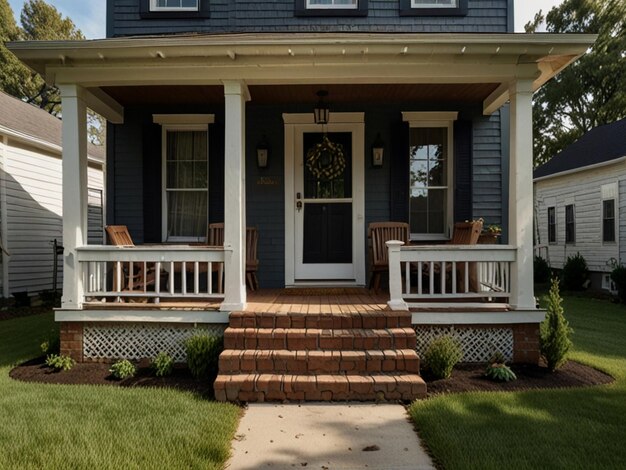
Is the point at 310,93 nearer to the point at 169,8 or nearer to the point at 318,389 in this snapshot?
the point at 169,8

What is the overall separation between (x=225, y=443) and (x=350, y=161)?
13.8 ft

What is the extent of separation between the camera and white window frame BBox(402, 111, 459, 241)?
6.05 m

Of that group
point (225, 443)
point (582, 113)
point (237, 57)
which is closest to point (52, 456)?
point (225, 443)

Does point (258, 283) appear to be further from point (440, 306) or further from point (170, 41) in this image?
point (170, 41)

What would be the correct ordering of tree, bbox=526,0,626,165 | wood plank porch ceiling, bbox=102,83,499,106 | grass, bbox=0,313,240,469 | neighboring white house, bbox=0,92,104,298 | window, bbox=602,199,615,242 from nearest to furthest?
grass, bbox=0,313,240,469
wood plank porch ceiling, bbox=102,83,499,106
neighboring white house, bbox=0,92,104,298
window, bbox=602,199,615,242
tree, bbox=526,0,626,165

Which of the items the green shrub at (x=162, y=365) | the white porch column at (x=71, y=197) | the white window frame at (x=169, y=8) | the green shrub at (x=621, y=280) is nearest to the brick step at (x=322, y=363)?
the green shrub at (x=162, y=365)

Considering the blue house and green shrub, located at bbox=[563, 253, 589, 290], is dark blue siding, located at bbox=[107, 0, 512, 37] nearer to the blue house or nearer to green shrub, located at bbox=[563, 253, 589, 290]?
the blue house

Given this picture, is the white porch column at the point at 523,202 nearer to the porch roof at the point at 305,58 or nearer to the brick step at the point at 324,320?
the porch roof at the point at 305,58

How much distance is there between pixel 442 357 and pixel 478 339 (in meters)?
0.76

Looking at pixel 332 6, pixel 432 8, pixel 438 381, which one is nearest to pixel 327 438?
pixel 438 381

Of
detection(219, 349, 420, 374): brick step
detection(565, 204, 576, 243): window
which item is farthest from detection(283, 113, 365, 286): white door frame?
detection(565, 204, 576, 243): window

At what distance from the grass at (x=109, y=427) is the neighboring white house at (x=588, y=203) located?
37.4 feet

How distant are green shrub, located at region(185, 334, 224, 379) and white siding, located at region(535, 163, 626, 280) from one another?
1092 centimetres

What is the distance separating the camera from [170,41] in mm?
4234
